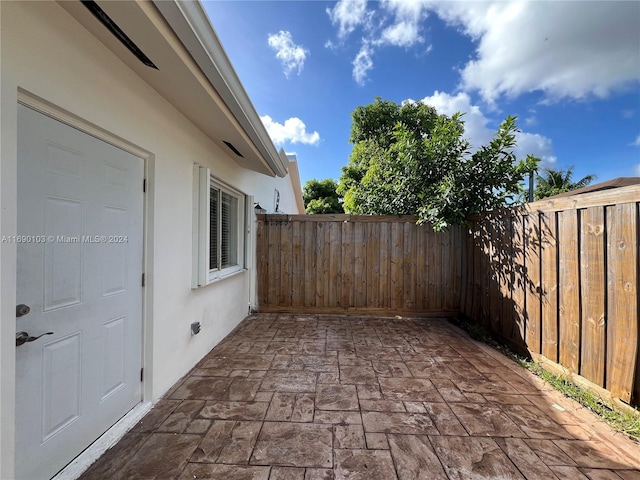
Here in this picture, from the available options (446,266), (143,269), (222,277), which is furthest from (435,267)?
(143,269)

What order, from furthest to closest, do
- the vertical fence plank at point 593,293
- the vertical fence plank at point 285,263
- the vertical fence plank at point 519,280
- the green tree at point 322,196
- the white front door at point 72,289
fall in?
the green tree at point 322,196
the vertical fence plank at point 285,263
the vertical fence plank at point 519,280
the vertical fence plank at point 593,293
the white front door at point 72,289

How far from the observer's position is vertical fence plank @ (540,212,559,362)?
2.65 m

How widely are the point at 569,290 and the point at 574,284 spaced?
0.09 metres

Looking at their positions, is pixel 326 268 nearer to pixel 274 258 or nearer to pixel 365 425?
pixel 274 258

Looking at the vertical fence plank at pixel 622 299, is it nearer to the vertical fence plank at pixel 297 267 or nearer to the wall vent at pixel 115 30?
the wall vent at pixel 115 30

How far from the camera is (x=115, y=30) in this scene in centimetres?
144

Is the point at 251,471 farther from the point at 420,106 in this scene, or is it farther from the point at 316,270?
the point at 420,106

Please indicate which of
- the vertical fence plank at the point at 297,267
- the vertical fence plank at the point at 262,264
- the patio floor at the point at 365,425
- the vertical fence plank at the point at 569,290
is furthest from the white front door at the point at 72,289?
the vertical fence plank at the point at 569,290

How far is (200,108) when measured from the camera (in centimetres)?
230

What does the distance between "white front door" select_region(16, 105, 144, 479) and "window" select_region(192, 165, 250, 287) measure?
0.84 metres

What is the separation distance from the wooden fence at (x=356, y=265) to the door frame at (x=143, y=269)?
284cm

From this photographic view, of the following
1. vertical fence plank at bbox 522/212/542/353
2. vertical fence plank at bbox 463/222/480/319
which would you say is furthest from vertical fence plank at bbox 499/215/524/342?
vertical fence plank at bbox 463/222/480/319

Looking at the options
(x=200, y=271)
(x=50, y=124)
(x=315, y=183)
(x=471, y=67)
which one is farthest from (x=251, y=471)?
(x=315, y=183)

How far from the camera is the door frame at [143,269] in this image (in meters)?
1.37
